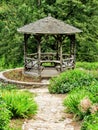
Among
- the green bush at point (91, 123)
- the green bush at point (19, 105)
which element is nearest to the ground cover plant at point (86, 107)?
the green bush at point (91, 123)

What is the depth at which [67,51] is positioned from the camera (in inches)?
1237

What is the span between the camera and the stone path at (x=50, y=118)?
10.8 metres

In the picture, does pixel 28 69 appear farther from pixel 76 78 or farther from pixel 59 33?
pixel 76 78

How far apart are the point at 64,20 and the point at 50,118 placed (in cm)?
2059

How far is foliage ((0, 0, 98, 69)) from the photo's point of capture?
30.6 m

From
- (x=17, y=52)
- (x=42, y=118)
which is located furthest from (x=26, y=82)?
(x=17, y=52)

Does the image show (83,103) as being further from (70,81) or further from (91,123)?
(70,81)

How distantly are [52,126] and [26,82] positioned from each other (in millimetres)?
8452

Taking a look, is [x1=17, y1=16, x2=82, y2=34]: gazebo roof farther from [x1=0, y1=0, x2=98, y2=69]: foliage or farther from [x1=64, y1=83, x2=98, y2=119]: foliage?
[x1=0, y1=0, x2=98, y2=69]: foliage

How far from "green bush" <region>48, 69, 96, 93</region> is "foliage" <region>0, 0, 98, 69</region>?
13.7 meters

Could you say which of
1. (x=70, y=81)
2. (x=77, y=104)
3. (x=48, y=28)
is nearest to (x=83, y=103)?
(x=77, y=104)

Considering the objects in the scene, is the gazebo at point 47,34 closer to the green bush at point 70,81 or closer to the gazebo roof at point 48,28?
the gazebo roof at point 48,28

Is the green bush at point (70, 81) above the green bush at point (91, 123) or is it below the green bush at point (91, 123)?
below

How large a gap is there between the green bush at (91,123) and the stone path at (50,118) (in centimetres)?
70
